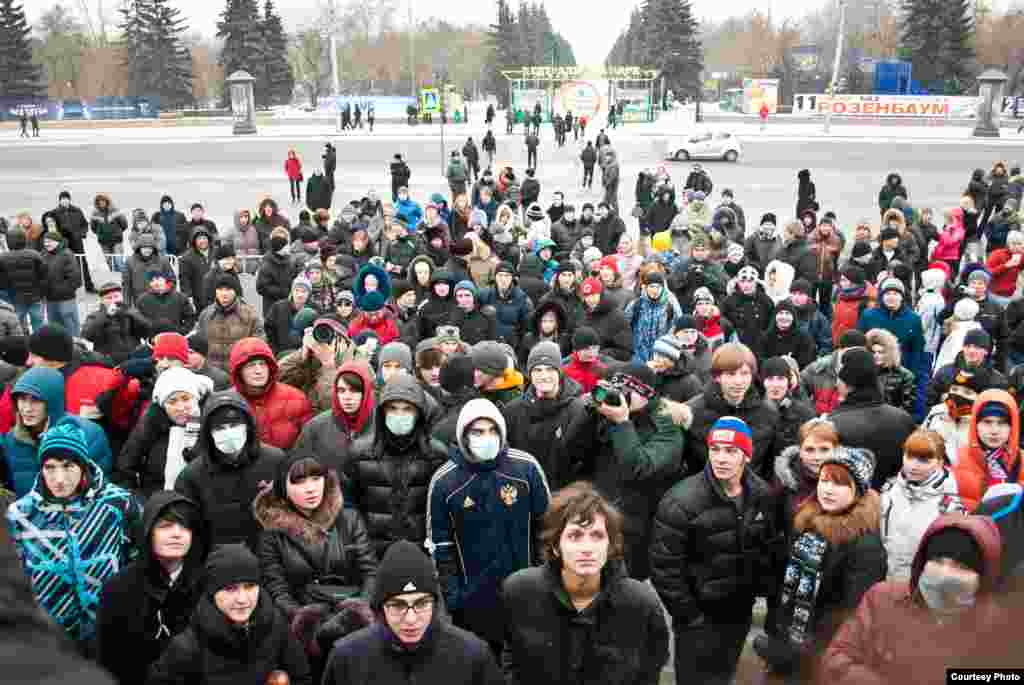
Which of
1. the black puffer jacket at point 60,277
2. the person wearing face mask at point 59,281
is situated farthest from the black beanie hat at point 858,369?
the black puffer jacket at point 60,277

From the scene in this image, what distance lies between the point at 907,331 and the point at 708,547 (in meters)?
4.77

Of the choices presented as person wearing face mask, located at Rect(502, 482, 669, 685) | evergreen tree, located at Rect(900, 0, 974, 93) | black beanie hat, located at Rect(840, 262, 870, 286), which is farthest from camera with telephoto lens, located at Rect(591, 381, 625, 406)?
evergreen tree, located at Rect(900, 0, 974, 93)

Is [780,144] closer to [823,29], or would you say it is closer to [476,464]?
[476,464]

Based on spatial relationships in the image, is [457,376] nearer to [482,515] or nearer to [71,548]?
[482,515]

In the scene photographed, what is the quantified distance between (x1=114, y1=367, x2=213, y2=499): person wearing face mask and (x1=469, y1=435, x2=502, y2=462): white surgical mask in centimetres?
198

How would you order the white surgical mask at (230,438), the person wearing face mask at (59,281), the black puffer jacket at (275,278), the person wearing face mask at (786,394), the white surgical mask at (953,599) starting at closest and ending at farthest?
the white surgical mask at (953,599), the white surgical mask at (230,438), the person wearing face mask at (786,394), the black puffer jacket at (275,278), the person wearing face mask at (59,281)

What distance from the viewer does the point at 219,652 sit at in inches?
131

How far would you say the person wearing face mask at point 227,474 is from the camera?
4.49 m

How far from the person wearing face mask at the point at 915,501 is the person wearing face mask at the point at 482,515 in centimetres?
175

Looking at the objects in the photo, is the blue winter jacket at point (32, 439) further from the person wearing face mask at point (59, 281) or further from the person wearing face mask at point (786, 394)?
the person wearing face mask at point (59, 281)

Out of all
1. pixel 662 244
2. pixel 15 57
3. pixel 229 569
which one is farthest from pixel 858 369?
pixel 15 57

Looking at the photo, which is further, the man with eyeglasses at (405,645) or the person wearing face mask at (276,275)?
the person wearing face mask at (276,275)

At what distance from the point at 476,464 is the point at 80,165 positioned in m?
37.9

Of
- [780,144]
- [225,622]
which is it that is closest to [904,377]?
[225,622]
